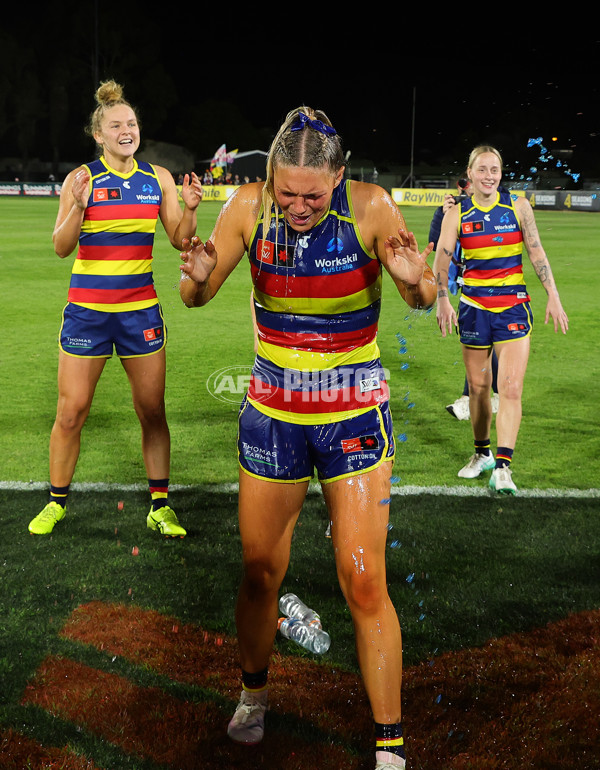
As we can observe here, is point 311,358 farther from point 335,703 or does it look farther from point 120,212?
point 120,212

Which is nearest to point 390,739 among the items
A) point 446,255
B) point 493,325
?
point 493,325

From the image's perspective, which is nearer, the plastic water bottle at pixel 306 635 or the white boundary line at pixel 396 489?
the plastic water bottle at pixel 306 635

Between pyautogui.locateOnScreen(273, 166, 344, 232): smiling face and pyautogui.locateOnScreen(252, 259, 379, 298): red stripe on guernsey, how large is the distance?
184 mm

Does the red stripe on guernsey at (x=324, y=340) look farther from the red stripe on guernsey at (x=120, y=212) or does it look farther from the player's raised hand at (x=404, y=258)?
the red stripe on guernsey at (x=120, y=212)

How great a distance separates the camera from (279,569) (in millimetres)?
3068

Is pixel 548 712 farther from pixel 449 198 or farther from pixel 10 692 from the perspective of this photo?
pixel 449 198

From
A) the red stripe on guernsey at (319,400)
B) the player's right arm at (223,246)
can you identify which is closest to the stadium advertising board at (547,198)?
the player's right arm at (223,246)

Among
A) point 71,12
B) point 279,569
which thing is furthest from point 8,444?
point 71,12

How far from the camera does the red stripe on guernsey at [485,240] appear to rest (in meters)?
6.11

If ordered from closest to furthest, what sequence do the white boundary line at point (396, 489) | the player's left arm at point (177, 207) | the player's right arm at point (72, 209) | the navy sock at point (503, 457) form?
the player's left arm at point (177, 207) < the player's right arm at point (72, 209) < the white boundary line at point (396, 489) < the navy sock at point (503, 457)

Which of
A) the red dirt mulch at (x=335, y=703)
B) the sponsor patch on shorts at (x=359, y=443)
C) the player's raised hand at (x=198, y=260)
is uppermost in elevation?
the player's raised hand at (x=198, y=260)

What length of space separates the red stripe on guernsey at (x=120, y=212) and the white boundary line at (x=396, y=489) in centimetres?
194

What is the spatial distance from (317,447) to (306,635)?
1296 millimetres

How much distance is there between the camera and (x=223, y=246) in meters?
2.99
